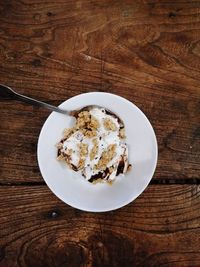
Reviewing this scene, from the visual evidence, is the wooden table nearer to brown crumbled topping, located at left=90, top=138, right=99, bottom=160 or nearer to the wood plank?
the wood plank

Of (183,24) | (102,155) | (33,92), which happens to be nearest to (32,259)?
(102,155)

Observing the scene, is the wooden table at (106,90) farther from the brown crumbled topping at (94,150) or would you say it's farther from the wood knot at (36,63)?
the brown crumbled topping at (94,150)

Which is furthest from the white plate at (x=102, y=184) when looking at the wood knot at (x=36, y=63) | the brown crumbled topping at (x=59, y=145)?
the wood knot at (x=36, y=63)

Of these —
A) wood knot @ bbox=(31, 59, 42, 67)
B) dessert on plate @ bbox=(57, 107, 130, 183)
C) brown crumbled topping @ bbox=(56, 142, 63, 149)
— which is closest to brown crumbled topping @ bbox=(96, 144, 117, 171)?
dessert on plate @ bbox=(57, 107, 130, 183)

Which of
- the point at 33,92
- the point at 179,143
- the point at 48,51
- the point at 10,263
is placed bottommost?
the point at 10,263

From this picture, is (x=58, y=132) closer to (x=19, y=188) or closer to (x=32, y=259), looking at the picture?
(x=19, y=188)
